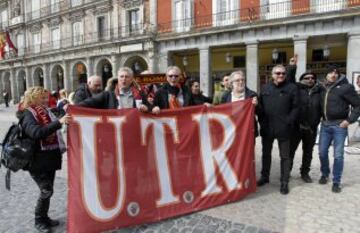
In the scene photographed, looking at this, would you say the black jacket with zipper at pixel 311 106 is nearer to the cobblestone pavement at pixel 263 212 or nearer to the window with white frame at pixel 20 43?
the cobblestone pavement at pixel 263 212

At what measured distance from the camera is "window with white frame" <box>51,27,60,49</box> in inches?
1179

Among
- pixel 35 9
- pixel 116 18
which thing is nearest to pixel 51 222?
pixel 116 18

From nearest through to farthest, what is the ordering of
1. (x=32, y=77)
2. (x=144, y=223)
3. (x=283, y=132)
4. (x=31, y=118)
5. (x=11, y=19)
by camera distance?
(x=31, y=118), (x=144, y=223), (x=283, y=132), (x=32, y=77), (x=11, y=19)

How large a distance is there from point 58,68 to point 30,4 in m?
7.69

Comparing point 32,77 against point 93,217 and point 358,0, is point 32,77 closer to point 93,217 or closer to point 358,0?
point 358,0

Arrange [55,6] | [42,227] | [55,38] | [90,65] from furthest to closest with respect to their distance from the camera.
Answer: [55,38]
[55,6]
[90,65]
[42,227]

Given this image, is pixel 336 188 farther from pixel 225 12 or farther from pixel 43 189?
pixel 225 12

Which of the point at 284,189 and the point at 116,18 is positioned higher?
the point at 116,18

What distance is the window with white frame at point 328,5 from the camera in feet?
48.7

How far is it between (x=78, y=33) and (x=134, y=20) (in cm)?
652

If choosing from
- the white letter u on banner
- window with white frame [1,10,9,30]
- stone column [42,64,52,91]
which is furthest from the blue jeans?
window with white frame [1,10,9,30]

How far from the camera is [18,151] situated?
3.66m

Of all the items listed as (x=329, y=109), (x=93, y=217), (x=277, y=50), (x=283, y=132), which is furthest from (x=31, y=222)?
(x=277, y=50)

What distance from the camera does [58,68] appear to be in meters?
31.3
